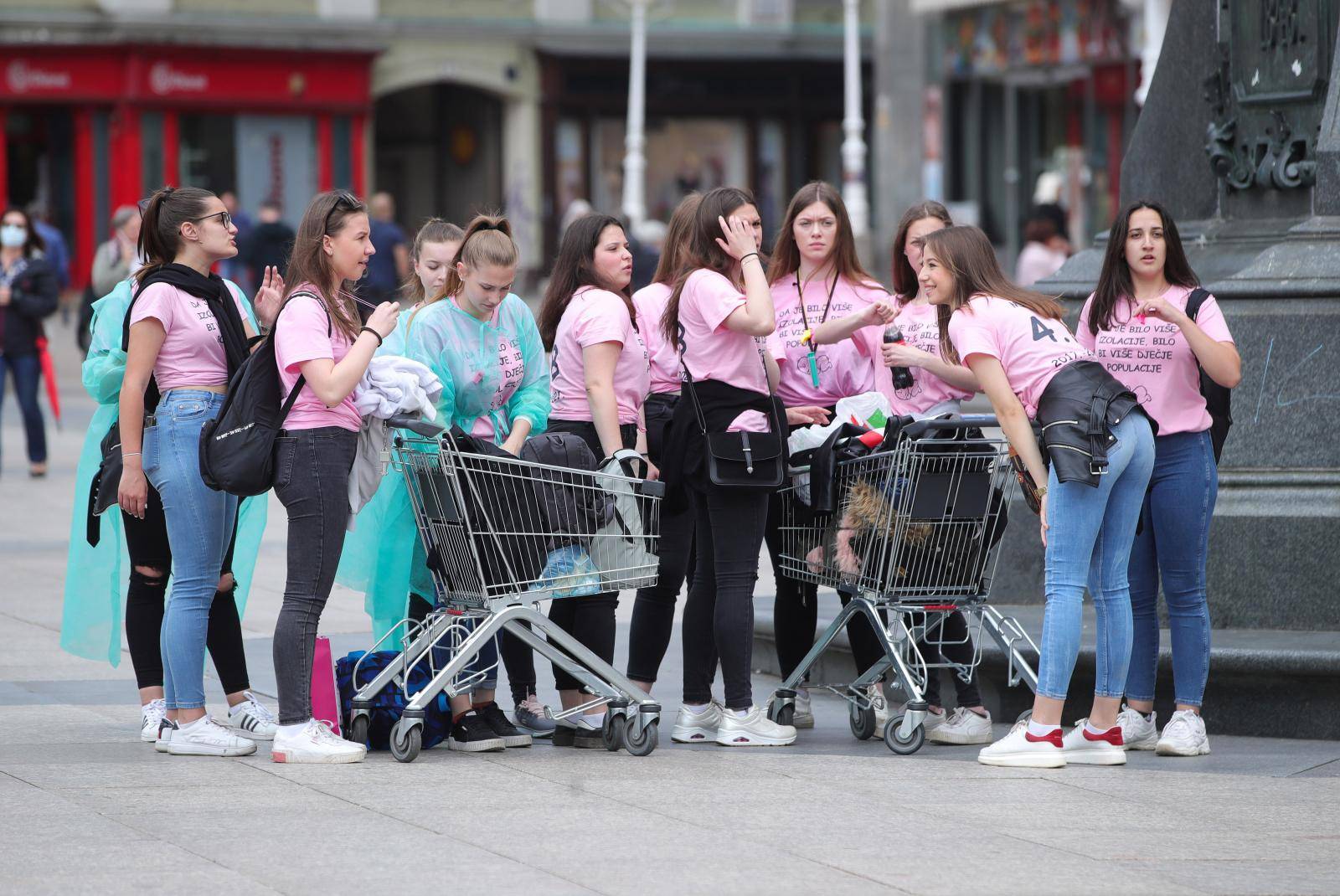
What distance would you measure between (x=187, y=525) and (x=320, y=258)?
0.99 meters

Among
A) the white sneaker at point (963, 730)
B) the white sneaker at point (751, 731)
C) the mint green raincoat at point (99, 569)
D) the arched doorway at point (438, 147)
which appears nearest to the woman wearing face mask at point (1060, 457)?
the white sneaker at point (963, 730)

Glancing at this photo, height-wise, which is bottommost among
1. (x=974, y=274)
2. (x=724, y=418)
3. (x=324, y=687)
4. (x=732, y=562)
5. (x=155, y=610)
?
(x=324, y=687)

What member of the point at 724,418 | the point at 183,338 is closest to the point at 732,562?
the point at 724,418

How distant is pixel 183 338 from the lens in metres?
6.67

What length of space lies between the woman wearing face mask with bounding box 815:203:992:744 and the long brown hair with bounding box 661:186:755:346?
20.5 inches

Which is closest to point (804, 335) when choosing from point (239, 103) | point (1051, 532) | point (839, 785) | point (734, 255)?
point (734, 255)

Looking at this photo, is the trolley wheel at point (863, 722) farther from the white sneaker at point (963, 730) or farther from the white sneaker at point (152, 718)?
the white sneaker at point (152, 718)

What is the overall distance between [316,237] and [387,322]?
39 cm

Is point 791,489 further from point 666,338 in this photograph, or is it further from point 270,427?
point 270,427

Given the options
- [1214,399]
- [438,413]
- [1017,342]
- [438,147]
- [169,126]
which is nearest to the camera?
[1017,342]

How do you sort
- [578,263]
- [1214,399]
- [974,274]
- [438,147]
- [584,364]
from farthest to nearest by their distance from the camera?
[438,147], [578,263], [584,364], [1214,399], [974,274]

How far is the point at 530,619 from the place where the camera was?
21.6ft

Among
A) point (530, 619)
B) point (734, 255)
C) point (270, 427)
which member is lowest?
point (530, 619)

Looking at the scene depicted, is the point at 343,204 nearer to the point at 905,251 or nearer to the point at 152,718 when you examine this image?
the point at 152,718
